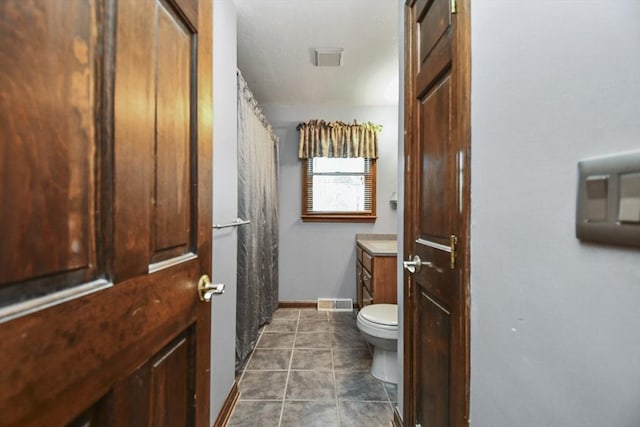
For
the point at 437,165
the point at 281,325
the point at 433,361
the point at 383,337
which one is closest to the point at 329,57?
the point at 437,165

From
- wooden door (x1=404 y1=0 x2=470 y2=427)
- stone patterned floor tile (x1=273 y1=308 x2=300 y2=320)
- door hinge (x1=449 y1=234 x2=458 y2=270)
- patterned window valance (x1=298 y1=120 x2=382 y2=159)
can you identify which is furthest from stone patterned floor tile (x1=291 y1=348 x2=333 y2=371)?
patterned window valance (x1=298 y1=120 x2=382 y2=159)

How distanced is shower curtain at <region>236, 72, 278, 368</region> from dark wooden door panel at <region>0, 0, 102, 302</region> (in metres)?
1.66

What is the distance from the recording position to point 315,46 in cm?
231

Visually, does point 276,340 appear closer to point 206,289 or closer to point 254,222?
point 254,222

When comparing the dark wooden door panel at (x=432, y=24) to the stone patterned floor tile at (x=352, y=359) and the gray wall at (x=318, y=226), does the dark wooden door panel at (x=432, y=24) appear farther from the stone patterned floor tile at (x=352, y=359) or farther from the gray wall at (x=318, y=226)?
the gray wall at (x=318, y=226)

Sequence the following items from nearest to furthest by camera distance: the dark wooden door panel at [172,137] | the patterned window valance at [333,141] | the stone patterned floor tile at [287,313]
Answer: the dark wooden door panel at [172,137], the stone patterned floor tile at [287,313], the patterned window valance at [333,141]

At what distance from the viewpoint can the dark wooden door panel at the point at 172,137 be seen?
627 millimetres

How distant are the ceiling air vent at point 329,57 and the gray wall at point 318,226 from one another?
923mm

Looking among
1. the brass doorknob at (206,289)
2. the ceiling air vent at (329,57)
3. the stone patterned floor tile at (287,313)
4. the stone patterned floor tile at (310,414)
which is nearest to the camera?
the brass doorknob at (206,289)

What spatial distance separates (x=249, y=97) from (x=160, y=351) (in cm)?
199

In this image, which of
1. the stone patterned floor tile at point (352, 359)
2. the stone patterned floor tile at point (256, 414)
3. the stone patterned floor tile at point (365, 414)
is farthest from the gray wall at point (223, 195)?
the stone patterned floor tile at point (352, 359)

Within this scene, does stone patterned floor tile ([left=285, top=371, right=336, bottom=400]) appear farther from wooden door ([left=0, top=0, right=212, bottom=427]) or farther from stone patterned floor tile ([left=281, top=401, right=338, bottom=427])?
wooden door ([left=0, top=0, right=212, bottom=427])

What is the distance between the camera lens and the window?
3.48 m

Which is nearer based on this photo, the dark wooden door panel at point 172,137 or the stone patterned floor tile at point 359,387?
the dark wooden door panel at point 172,137
